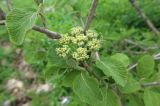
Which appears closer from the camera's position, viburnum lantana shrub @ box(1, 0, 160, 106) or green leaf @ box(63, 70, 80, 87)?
viburnum lantana shrub @ box(1, 0, 160, 106)

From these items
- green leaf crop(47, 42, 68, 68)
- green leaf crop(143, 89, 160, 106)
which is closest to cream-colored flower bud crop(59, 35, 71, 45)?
green leaf crop(47, 42, 68, 68)

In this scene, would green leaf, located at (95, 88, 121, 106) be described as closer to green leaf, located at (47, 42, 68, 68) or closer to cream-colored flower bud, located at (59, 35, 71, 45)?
green leaf, located at (47, 42, 68, 68)

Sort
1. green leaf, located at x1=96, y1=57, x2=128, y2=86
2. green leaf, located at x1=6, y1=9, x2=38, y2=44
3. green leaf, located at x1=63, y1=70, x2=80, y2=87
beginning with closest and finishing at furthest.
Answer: green leaf, located at x1=6, y1=9, x2=38, y2=44, green leaf, located at x1=96, y1=57, x2=128, y2=86, green leaf, located at x1=63, y1=70, x2=80, y2=87

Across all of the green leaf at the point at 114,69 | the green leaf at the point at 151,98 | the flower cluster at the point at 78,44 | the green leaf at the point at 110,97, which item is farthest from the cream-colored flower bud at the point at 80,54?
the green leaf at the point at 151,98

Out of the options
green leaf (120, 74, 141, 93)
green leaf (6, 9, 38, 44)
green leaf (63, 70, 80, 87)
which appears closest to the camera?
green leaf (6, 9, 38, 44)

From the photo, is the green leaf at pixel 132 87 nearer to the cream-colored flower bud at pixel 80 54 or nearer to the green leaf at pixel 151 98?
the green leaf at pixel 151 98

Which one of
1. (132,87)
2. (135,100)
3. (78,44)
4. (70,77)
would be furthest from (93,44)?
(135,100)

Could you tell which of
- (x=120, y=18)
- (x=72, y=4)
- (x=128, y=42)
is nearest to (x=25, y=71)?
(x=120, y=18)

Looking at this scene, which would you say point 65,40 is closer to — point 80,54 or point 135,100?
point 80,54
